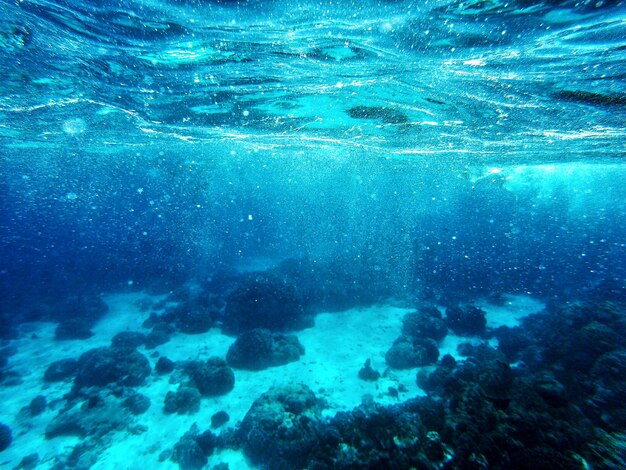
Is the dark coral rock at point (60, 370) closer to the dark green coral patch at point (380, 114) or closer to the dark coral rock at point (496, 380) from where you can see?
the dark coral rock at point (496, 380)


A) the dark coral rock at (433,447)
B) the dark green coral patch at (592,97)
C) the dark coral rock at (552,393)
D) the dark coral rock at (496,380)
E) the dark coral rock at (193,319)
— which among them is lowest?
the dark coral rock at (193,319)

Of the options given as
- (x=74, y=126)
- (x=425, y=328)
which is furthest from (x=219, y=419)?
(x=74, y=126)

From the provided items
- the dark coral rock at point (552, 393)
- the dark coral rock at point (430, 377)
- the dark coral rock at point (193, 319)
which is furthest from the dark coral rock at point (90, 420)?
the dark coral rock at point (552, 393)

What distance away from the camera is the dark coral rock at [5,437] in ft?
29.0

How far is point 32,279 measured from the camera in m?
27.0

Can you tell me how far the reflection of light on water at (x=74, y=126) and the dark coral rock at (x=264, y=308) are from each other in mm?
13766

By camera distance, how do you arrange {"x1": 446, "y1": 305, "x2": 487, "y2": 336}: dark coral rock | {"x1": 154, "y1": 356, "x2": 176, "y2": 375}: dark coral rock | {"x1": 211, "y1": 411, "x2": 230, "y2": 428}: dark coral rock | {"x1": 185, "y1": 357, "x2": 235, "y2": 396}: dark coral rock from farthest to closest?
1. {"x1": 446, "y1": 305, "x2": 487, "y2": 336}: dark coral rock
2. {"x1": 154, "y1": 356, "x2": 176, "y2": 375}: dark coral rock
3. {"x1": 185, "y1": 357, "x2": 235, "y2": 396}: dark coral rock
4. {"x1": 211, "y1": 411, "x2": 230, "y2": 428}: dark coral rock

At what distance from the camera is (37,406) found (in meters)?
10.4

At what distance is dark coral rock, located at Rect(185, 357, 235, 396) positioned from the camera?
10.8 meters

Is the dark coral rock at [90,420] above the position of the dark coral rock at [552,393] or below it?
below

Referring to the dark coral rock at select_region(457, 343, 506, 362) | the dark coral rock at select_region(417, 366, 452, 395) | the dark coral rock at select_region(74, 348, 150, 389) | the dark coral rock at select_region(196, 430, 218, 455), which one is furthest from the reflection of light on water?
the dark coral rock at select_region(457, 343, 506, 362)

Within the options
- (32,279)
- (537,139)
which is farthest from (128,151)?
(537,139)

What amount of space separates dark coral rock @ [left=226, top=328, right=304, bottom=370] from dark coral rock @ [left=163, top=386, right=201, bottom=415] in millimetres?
2213

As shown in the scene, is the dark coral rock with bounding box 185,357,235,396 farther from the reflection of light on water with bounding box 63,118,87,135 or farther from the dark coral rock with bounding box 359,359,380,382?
the reflection of light on water with bounding box 63,118,87,135
